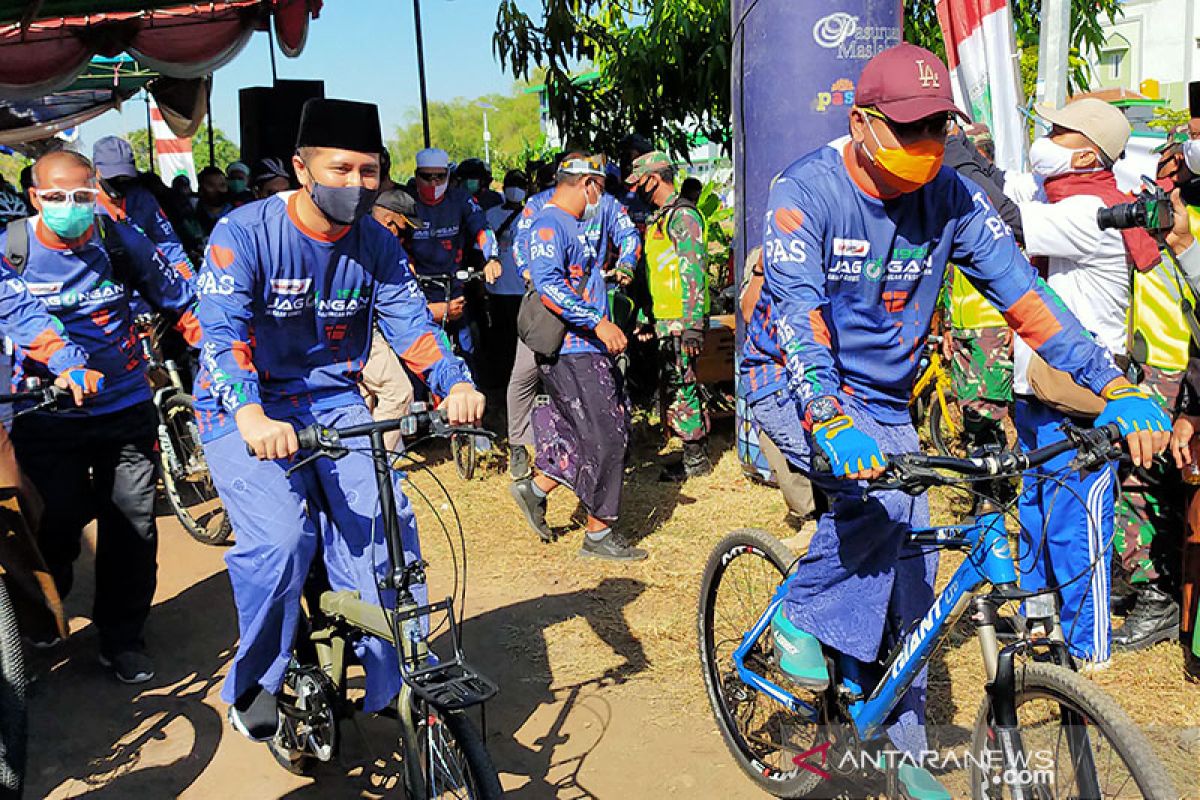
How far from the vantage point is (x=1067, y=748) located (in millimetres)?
2641

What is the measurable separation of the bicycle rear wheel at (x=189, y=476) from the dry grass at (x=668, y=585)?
4.68ft

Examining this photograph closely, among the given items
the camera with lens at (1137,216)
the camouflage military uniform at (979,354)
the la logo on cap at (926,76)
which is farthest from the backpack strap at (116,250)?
the camouflage military uniform at (979,354)

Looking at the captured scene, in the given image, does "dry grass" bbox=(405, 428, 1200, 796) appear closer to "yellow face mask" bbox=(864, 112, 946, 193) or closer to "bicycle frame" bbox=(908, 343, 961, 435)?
"bicycle frame" bbox=(908, 343, 961, 435)

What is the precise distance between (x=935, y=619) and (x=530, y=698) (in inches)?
87.8

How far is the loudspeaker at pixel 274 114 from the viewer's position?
13000mm

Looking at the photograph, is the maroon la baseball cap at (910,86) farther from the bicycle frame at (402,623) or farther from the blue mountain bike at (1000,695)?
the bicycle frame at (402,623)

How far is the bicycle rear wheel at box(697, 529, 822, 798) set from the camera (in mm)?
3756

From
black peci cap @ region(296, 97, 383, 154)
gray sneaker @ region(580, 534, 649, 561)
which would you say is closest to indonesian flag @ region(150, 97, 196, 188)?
gray sneaker @ region(580, 534, 649, 561)

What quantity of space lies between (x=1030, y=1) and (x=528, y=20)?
4.99 metres

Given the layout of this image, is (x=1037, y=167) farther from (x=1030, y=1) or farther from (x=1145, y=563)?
(x=1030, y=1)

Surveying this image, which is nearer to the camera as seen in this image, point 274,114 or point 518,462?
point 518,462

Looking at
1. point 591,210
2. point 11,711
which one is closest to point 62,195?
point 11,711

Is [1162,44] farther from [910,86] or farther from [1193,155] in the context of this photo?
[910,86]

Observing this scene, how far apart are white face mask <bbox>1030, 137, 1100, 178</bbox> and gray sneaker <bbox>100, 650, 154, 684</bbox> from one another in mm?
4484
